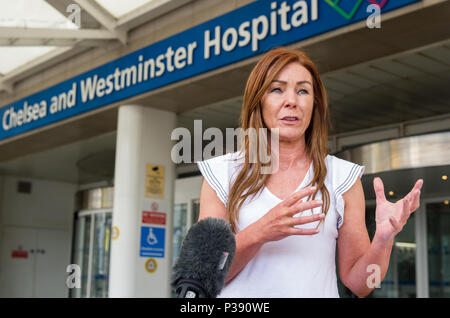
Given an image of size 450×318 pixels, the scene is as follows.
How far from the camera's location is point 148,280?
239 inches

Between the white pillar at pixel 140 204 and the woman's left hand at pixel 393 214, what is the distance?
5373mm

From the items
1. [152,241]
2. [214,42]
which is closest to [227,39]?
[214,42]

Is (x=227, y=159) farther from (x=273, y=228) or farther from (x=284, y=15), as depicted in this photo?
(x=284, y=15)

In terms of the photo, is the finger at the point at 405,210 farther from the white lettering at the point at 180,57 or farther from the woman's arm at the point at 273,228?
the white lettering at the point at 180,57

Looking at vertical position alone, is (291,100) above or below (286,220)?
above

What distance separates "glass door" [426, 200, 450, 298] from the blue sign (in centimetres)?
376

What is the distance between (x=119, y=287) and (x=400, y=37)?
3651 mm

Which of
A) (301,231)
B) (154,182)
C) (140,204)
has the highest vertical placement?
(154,182)

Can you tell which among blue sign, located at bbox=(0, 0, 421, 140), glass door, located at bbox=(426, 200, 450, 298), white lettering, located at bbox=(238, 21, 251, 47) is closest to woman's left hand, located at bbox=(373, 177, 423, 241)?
blue sign, located at bbox=(0, 0, 421, 140)

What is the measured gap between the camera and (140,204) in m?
6.11

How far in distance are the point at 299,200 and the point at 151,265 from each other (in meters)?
5.52

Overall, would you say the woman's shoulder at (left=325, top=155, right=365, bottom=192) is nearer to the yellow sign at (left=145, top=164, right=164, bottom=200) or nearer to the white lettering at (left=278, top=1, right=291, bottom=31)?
the white lettering at (left=278, top=1, right=291, bottom=31)

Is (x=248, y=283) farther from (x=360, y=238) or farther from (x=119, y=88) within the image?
(x=119, y=88)

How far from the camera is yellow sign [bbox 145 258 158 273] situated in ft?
19.9
